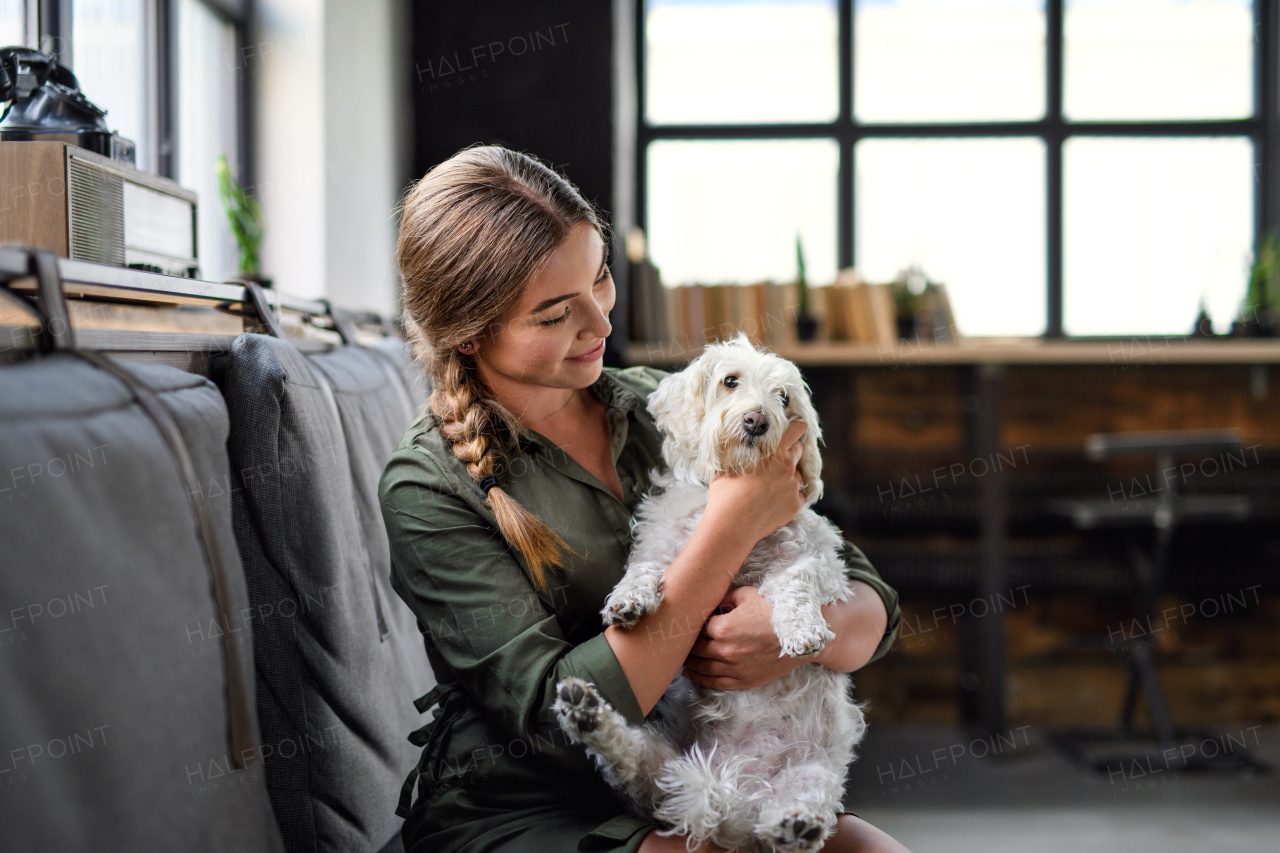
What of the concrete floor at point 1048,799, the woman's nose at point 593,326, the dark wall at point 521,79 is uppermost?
the dark wall at point 521,79

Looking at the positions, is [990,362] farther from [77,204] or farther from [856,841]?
[77,204]

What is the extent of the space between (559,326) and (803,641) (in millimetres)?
513

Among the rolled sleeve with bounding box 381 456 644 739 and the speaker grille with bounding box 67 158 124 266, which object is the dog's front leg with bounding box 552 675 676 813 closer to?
the rolled sleeve with bounding box 381 456 644 739

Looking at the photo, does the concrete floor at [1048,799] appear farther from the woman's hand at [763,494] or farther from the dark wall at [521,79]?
the dark wall at [521,79]

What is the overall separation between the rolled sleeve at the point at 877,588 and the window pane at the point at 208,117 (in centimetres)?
197

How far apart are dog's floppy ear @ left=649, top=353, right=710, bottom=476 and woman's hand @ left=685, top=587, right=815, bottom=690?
0.26 m

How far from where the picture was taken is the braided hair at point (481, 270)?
3.80 feet

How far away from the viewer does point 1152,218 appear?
3.79 metres

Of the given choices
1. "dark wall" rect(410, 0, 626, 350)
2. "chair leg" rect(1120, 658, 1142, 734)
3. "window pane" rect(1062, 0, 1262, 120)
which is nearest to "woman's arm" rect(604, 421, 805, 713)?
"dark wall" rect(410, 0, 626, 350)

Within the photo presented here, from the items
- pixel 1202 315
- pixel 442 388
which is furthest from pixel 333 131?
pixel 1202 315

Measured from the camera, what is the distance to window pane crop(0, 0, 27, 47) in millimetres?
1733

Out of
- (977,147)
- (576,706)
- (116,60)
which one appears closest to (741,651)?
(576,706)

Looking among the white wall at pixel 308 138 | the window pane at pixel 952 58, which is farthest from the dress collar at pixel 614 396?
the window pane at pixel 952 58

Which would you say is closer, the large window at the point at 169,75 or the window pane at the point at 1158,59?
the large window at the point at 169,75
